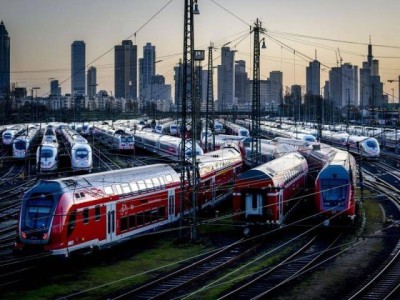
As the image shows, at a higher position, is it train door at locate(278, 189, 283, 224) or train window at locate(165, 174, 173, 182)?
train window at locate(165, 174, 173, 182)

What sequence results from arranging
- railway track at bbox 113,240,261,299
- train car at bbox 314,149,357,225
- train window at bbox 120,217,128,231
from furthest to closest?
1. train car at bbox 314,149,357,225
2. train window at bbox 120,217,128,231
3. railway track at bbox 113,240,261,299

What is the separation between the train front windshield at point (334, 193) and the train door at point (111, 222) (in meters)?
11.0

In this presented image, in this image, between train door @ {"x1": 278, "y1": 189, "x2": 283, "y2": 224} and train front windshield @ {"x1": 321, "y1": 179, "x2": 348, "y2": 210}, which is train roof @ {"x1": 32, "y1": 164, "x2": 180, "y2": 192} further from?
train front windshield @ {"x1": 321, "y1": 179, "x2": 348, "y2": 210}

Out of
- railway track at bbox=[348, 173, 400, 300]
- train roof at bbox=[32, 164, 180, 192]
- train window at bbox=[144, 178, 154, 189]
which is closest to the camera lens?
railway track at bbox=[348, 173, 400, 300]

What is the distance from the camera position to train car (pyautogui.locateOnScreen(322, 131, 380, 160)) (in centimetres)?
6538

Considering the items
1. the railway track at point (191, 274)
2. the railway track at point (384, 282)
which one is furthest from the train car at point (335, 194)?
the railway track at point (191, 274)

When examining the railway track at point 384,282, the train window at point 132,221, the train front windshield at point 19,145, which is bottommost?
the railway track at point 384,282

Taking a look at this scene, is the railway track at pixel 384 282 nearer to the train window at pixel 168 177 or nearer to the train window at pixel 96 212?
the train window at pixel 96 212

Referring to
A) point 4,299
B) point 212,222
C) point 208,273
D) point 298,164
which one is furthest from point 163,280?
point 298,164

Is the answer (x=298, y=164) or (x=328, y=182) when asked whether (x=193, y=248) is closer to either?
(x=328, y=182)

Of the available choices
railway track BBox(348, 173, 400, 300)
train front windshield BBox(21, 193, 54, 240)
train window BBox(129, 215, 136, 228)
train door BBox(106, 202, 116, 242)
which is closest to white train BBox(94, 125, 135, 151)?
train window BBox(129, 215, 136, 228)

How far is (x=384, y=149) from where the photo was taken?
84000mm

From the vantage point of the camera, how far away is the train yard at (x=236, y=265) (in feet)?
67.1

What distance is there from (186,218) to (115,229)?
551 centimetres
